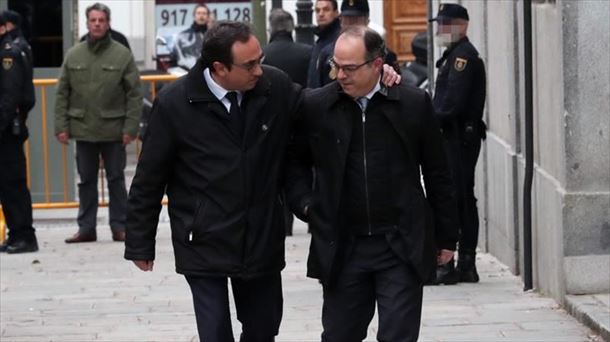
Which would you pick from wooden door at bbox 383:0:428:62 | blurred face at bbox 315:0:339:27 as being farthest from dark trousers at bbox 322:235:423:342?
wooden door at bbox 383:0:428:62

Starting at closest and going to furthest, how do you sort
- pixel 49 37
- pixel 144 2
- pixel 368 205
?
pixel 368 205 → pixel 49 37 → pixel 144 2

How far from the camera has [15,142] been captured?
13984mm

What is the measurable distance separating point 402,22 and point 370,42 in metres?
19.7

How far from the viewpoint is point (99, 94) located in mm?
14625

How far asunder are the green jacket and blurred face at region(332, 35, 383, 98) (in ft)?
25.5

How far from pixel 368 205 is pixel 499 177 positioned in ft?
19.1

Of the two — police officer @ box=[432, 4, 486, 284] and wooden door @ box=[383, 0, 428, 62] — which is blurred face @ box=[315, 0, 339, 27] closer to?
police officer @ box=[432, 4, 486, 284]

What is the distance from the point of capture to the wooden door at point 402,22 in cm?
2648

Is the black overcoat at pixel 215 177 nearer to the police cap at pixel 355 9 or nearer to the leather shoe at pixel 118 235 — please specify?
the police cap at pixel 355 9

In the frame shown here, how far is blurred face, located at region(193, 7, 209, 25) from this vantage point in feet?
73.7

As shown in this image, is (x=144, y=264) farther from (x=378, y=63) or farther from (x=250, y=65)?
(x=378, y=63)

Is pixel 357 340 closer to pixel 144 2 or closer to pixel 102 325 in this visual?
pixel 102 325

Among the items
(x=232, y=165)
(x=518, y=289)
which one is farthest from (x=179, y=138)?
(x=518, y=289)

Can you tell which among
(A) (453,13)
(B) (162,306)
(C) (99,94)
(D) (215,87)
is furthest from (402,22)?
(D) (215,87)
